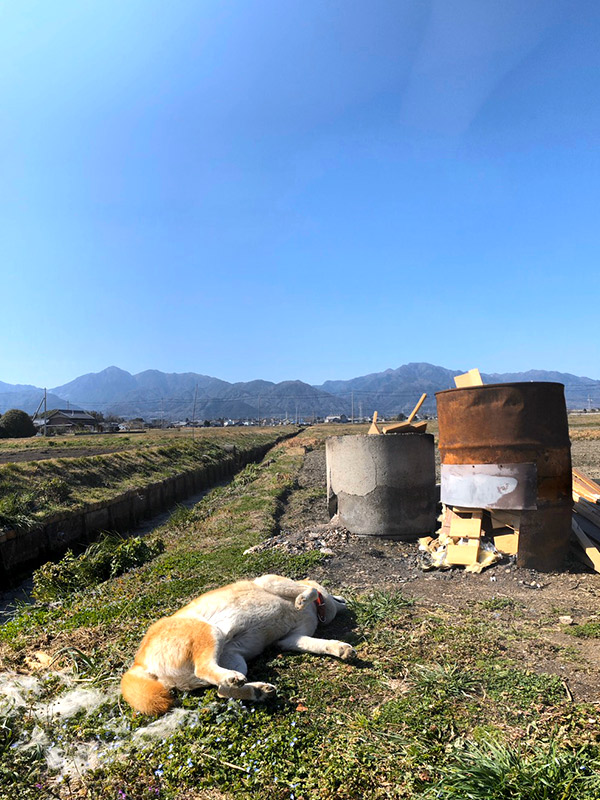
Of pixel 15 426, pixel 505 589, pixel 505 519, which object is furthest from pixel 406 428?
pixel 15 426

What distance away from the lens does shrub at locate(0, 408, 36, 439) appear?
5053 cm

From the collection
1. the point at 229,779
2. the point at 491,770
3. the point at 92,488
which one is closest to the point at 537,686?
the point at 491,770

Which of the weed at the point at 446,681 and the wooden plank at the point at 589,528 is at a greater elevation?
the wooden plank at the point at 589,528

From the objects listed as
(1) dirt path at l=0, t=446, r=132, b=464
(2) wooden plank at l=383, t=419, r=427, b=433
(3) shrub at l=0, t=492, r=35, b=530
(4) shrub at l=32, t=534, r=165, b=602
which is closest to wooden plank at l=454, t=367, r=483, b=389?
(2) wooden plank at l=383, t=419, r=427, b=433

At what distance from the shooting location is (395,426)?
31.4 feet

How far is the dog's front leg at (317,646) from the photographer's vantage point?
4285mm

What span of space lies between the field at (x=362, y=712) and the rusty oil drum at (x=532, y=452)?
738 mm

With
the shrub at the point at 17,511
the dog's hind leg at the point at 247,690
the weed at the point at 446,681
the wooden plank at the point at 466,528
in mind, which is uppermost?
the wooden plank at the point at 466,528

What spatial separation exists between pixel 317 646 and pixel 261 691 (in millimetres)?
846

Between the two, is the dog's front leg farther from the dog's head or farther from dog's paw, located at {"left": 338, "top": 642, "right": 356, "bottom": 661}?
the dog's head

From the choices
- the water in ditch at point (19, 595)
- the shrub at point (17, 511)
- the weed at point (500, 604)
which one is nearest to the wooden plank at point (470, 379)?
the weed at point (500, 604)

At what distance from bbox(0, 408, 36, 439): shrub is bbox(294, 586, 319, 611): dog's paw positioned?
174ft

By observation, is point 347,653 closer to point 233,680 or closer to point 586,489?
point 233,680

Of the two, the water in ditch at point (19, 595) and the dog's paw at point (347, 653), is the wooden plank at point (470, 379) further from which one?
the water in ditch at point (19, 595)
